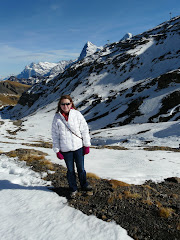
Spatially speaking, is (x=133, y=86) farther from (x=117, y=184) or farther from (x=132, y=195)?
(x=132, y=195)

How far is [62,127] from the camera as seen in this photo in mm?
5922

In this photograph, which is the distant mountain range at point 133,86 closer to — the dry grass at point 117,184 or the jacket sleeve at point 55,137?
the dry grass at point 117,184

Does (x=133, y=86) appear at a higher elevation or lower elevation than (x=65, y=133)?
higher

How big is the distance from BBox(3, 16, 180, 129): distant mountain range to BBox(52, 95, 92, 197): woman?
42.3m

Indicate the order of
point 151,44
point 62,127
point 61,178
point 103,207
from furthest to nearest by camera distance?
point 151,44 < point 61,178 < point 62,127 < point 103,207

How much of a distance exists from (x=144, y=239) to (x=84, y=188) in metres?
2.99

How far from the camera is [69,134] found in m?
5.97

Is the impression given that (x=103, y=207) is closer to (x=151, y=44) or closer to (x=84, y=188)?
(x=84, y=188)

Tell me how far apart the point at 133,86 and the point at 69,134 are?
77.8m

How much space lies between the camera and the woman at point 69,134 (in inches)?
233

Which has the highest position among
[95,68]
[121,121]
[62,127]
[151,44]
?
[151,44]

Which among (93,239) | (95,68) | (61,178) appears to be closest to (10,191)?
(61,178)

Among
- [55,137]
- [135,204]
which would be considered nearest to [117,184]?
[135,204]

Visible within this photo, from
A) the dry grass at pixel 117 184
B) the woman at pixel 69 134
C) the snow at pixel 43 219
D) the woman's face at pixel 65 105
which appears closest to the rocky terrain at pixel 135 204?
the dry grass at pixel 117 184
